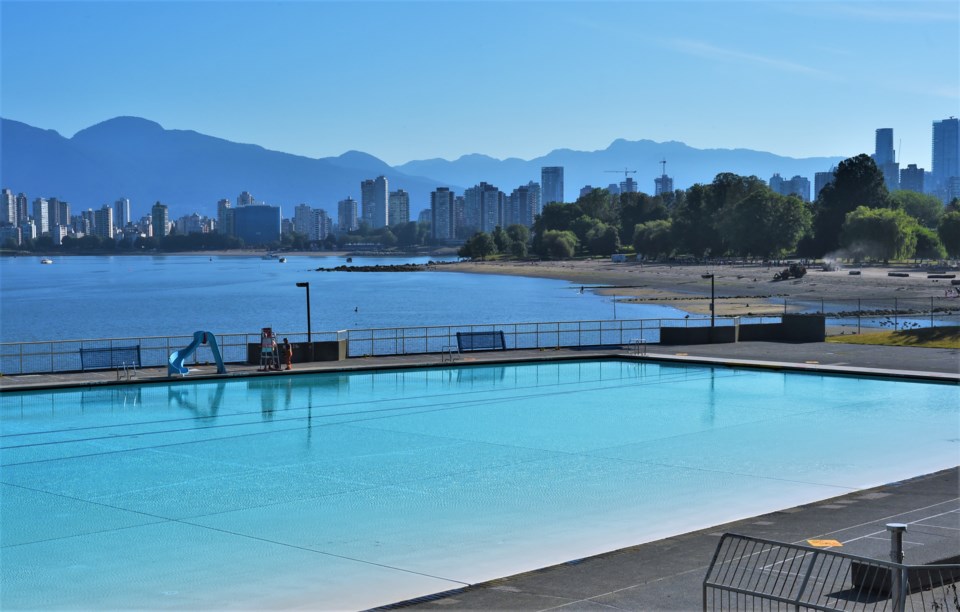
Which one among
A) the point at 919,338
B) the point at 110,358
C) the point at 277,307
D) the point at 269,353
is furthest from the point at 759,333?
the point at 277,307

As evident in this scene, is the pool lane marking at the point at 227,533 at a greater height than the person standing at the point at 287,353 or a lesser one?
lesser

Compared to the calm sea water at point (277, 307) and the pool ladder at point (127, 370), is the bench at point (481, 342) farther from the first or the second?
the calm sea water at point (277, 307)

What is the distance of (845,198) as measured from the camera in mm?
170250

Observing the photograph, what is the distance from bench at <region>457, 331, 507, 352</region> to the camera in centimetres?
4325

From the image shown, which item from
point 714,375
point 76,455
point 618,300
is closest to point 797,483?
point 76,455

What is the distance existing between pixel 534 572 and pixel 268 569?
3.83 metres

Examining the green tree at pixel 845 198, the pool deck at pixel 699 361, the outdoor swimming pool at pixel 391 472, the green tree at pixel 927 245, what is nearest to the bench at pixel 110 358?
the pool deck at pixel 699 361

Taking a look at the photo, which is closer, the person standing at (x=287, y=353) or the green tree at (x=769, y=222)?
the person standing at (x=287, y=353)

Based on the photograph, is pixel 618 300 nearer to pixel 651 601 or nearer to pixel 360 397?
pixel 360 397

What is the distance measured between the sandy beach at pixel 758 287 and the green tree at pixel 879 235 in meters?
3.03

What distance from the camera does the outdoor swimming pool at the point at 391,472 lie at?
607 inches

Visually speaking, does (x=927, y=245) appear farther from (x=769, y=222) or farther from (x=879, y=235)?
(x=769, y=222)

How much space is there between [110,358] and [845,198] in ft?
496

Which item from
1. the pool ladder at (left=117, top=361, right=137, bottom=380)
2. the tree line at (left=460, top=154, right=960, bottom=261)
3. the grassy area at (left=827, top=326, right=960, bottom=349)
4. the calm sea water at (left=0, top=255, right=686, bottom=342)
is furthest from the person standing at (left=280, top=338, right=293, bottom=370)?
the tree line at (left=460, top=154, right=960, bottom=261)
